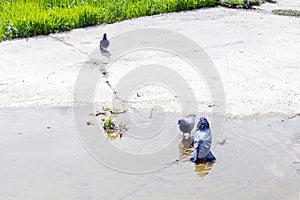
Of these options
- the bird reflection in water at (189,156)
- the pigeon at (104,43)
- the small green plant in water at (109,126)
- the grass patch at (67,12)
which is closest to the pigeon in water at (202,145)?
the bird reflection in water at (189,156)

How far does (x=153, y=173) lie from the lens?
580 cm

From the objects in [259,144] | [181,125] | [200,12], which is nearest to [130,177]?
[181,125]

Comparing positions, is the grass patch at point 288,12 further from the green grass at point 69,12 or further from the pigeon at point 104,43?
the pigeon at point 104,43

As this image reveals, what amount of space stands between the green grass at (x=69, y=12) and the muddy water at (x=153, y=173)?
3506 millimetres

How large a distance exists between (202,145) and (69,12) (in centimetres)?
610

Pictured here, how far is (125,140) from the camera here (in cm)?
657

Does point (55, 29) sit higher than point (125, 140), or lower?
higher

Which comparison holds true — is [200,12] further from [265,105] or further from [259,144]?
[259,144]

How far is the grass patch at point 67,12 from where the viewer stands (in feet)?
33.4

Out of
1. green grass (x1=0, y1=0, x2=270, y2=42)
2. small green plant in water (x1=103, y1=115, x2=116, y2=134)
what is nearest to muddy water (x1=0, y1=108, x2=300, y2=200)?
small green plant in water (x1=103, y1=115, x2=116, y2=134)

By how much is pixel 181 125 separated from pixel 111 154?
35.3 inches

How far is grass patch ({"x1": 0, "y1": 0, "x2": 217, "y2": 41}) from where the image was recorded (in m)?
10.2

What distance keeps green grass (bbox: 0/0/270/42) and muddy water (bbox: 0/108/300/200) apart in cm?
351

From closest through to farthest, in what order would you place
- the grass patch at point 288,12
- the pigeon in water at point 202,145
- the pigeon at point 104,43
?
the pigeon in water at point 202,145, the pigeon at point 104,43, the grass patch at point 288,12
